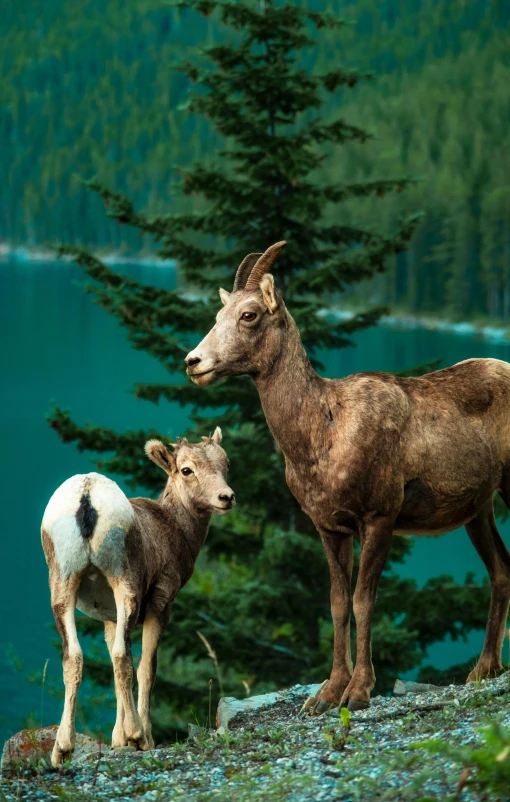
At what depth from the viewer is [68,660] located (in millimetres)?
5988

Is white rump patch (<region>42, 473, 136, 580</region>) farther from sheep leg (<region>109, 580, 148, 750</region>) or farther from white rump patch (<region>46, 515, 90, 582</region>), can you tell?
sheep leg (<region>109, 580, 148, 750</region>)

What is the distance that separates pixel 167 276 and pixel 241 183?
99.6 metres

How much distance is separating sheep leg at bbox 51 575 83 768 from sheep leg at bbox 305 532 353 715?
1.70 meters

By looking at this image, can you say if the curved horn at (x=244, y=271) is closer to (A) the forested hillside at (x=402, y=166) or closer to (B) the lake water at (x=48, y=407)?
(B) the lake water at (x=48, y=407)

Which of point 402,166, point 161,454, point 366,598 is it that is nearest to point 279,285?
point 161,454

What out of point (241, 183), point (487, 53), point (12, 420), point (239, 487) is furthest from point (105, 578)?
point (487, 53)

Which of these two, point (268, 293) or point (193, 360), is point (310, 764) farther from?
point (268, 293)

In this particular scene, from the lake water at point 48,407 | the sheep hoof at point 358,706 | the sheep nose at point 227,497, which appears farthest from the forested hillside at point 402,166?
the sheep hoof at point 358,706

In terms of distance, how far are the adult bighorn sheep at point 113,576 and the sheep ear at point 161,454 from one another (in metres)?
0.40

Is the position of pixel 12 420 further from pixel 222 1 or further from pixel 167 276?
pixel 167 276

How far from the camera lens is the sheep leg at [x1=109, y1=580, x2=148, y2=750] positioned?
20.0ft

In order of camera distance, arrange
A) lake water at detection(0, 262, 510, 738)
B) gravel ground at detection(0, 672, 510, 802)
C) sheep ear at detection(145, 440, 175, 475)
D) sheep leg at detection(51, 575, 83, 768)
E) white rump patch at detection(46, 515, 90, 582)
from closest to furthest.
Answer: gravel ground at detection(0, 672, 510, 802) → sheep leg at detection(51, 575, 83, 768) → white rump patch at detection(46, 515, 90, 582) → sheep ear at detection(145, 440, 175, 475) → lake water at detection(0, 262, 510, 738)

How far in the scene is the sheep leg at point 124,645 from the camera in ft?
20.0

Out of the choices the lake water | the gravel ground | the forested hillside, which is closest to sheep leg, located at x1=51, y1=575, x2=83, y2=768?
the gravel ground
